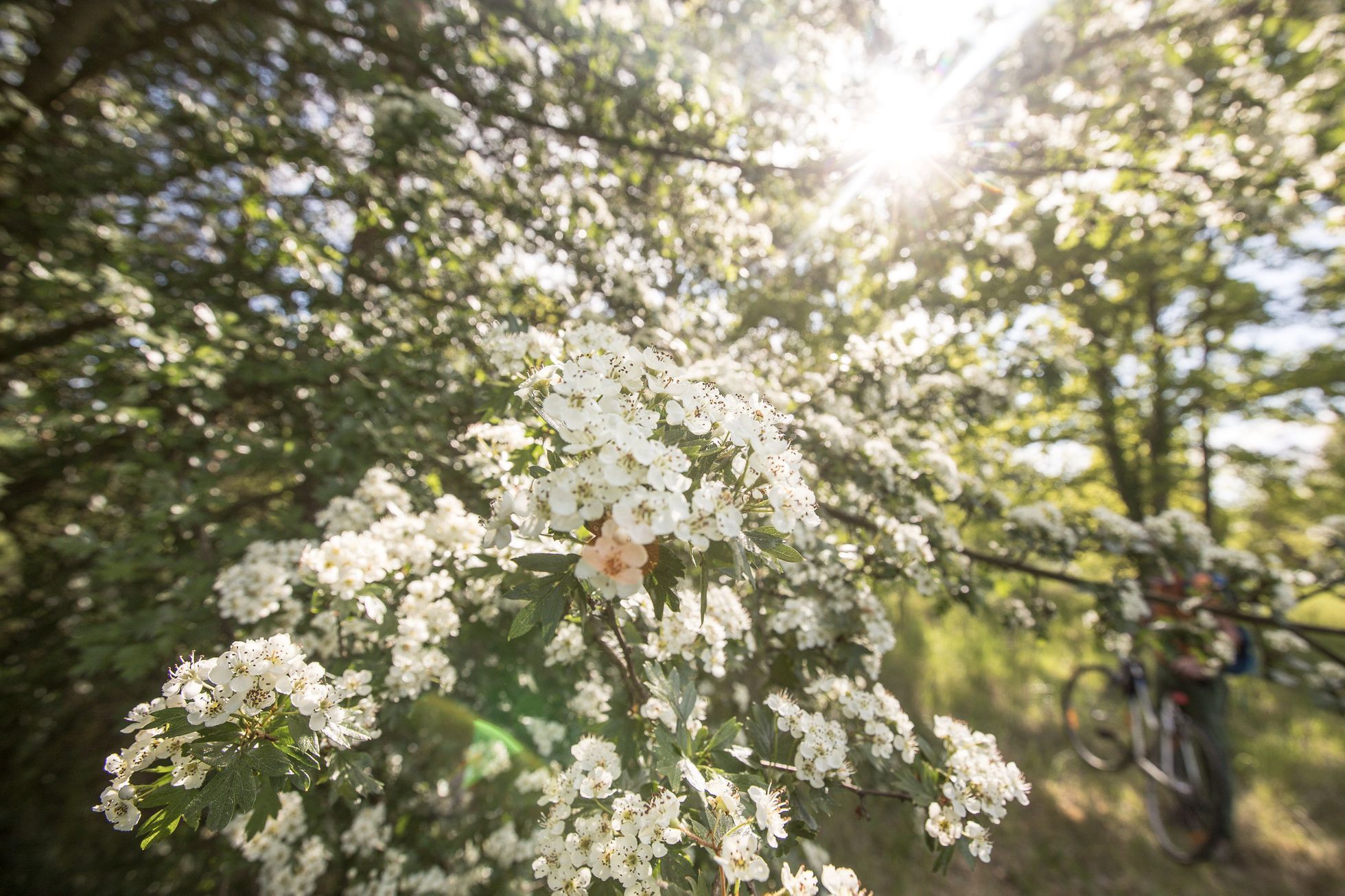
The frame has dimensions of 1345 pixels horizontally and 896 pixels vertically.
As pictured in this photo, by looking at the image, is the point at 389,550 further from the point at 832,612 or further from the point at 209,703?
the point at 832,612

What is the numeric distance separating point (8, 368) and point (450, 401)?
5.33 m

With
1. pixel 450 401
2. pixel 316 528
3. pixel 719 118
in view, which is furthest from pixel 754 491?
pixel 719 118

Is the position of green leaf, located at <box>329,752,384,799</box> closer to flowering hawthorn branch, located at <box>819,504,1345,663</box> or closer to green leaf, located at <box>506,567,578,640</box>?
green leaf, located at <box>506,567,578,640</box>

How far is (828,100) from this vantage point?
3.91 metres

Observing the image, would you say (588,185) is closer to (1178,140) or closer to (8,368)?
(1178,140)

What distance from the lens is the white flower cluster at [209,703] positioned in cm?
119

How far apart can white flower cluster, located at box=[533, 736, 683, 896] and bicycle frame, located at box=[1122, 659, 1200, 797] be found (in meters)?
7.02

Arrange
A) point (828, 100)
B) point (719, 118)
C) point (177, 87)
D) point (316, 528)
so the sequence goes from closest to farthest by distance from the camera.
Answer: point (316, 528), point (719, 118), point (828, 100), point (177, 87)

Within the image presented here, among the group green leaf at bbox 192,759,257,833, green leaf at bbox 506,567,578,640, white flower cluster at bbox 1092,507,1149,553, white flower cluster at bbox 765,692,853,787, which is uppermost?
white flower cluster at bbox 1092,507,1149,553

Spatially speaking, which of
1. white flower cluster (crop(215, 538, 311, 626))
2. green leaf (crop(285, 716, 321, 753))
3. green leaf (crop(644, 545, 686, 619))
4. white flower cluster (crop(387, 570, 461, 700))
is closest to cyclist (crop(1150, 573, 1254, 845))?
green leaf (crop(644, 545, 686, 619))

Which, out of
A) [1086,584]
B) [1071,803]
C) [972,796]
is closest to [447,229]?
[972,796]

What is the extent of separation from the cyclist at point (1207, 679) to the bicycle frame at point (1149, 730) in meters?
0.23

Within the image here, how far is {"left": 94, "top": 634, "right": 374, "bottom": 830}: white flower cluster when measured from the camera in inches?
46.9

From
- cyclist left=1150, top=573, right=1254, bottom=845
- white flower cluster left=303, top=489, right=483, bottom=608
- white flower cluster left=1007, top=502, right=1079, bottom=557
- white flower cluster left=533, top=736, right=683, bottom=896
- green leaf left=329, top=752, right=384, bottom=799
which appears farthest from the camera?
cyclist left=1150, top=573, right=1254, bottom=845
